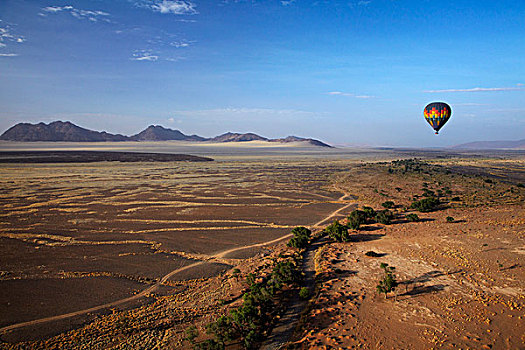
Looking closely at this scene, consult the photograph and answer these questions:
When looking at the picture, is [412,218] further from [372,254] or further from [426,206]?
[372,254]

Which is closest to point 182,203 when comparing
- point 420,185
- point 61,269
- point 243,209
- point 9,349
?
point 243,209

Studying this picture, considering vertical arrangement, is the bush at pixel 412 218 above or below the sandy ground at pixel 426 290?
above

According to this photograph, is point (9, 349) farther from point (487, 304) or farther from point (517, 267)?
point (517, 267)

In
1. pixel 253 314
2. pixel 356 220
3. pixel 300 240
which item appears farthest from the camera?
pixel 356 220

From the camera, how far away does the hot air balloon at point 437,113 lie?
3183 centimetres

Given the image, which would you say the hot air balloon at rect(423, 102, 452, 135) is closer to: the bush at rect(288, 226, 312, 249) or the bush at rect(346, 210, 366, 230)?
the bush at rect(346, 210, 366, 230)

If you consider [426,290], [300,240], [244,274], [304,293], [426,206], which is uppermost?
[426,206]

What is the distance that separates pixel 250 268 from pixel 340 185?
29.0 meters

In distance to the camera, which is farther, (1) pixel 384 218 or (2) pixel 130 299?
(1) pixel 384 218

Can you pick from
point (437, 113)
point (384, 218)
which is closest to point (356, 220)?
point (384, 218)

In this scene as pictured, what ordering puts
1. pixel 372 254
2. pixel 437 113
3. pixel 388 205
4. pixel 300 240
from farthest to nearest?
pixel 437 113 → pixel 388 205 → pixel 300 240 → pixel 372 254

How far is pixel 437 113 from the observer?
106 feet

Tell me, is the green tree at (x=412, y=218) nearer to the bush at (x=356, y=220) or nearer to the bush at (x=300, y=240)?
the bush at (x=356, y=220)

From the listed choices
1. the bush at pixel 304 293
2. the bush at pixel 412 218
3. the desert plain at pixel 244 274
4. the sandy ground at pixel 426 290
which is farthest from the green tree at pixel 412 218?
the bush at pixel 304 293
